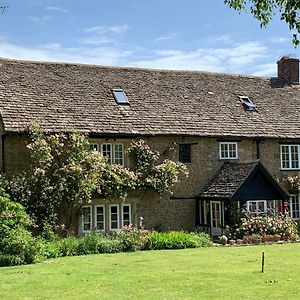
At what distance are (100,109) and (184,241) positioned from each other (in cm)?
852

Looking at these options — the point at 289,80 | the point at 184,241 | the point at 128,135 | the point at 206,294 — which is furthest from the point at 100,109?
the point at 206,294

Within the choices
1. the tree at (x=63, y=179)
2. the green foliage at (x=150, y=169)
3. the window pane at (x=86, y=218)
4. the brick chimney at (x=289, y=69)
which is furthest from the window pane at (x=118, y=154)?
the brick chimney at (x=289, y=69)

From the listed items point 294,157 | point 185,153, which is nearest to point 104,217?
point 185,153

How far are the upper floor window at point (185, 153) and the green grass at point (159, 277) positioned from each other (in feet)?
28.8

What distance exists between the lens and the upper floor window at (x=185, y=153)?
2998cm

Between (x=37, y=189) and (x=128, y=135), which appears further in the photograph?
(x=128, y=135)

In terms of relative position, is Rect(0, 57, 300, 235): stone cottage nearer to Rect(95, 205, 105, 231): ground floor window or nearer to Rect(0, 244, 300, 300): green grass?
Rect(95, 205, 105, 231): ground floor window

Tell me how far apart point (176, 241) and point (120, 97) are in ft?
31.7

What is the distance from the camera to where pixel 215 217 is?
29.1 m

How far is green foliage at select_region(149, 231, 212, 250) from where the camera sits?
78.2 ft

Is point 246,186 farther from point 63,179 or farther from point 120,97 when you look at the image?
point 63,179

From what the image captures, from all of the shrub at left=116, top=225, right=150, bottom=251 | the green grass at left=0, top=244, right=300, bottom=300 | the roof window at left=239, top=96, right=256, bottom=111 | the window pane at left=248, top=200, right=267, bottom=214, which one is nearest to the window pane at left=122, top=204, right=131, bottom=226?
the shrub at left=116, top=225, right=150, bottom=251

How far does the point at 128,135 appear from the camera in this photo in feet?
93.2

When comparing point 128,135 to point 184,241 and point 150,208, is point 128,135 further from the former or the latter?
point 184,241
